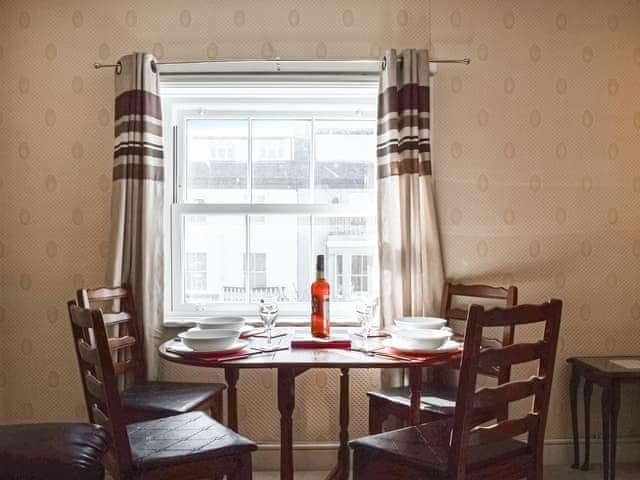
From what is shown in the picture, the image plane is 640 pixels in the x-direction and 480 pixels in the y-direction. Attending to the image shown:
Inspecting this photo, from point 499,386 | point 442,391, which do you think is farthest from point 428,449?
point 442,391

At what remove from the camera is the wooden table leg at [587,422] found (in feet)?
9.04

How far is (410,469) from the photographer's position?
1.70 m

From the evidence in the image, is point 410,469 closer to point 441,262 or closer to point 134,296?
point 441,262

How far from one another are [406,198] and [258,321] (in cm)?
99

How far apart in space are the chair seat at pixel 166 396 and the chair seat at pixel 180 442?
0.23 metres

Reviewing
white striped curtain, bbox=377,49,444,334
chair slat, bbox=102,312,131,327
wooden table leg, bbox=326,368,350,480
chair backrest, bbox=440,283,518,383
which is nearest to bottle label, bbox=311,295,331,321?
wooden table leg, bbox=326,368,350,480

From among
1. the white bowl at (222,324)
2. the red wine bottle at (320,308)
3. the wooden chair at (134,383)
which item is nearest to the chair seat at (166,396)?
the wooden chair at (134,383)

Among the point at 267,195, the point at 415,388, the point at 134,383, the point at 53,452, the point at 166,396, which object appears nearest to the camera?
the point at 53,452

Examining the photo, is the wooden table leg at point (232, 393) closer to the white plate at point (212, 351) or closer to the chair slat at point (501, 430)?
the white plate at point (212, 351)

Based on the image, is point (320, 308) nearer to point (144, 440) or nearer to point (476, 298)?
point (144, 440)

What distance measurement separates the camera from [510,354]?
5.41 feet

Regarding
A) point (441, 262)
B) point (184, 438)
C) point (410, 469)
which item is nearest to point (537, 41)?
point (441, 262)

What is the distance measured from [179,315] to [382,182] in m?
1.28

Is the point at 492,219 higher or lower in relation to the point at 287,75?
lower
